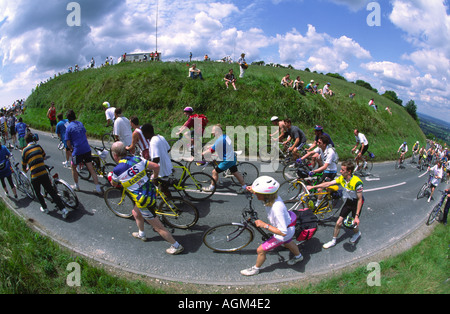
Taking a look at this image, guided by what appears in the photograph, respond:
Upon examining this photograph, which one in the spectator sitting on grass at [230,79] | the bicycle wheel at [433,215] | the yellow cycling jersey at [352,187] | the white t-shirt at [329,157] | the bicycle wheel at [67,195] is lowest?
the bicycle wheel at [433,215]

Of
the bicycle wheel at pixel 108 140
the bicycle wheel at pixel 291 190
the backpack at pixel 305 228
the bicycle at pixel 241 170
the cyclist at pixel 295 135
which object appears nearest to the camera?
the backpack at pixel 305 228

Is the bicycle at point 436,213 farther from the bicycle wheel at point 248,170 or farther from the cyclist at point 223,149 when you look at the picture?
the cyclist at point 223,149

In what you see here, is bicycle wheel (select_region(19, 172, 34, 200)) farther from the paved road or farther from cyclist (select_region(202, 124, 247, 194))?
cyclist (select_region(202, 124, 247, 194))

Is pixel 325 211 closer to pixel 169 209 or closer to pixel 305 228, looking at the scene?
pixel 305 228

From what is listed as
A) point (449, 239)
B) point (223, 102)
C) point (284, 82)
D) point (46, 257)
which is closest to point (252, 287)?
point (46, 257)

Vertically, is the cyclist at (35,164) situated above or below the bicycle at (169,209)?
above

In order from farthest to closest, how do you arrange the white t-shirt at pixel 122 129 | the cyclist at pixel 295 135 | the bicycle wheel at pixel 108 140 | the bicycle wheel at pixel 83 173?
1. the bicycle wheel at pixel 108 140
2. the cyclist at pixel 295 135
3. the bicycle wheel at pixel 83 173
4. the white t-shirt at pixel 122 129

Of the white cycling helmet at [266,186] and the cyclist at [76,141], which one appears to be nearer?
the white cycling helmet at [266,186]

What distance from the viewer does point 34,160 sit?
539 centimetres

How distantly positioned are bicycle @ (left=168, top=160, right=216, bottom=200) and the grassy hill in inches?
348

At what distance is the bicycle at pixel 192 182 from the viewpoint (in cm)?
646

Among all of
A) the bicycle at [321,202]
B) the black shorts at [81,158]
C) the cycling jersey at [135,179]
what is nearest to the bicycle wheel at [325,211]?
the bicycle at [321,202]

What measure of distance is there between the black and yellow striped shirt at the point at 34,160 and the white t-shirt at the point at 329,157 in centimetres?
752

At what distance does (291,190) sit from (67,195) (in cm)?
686
